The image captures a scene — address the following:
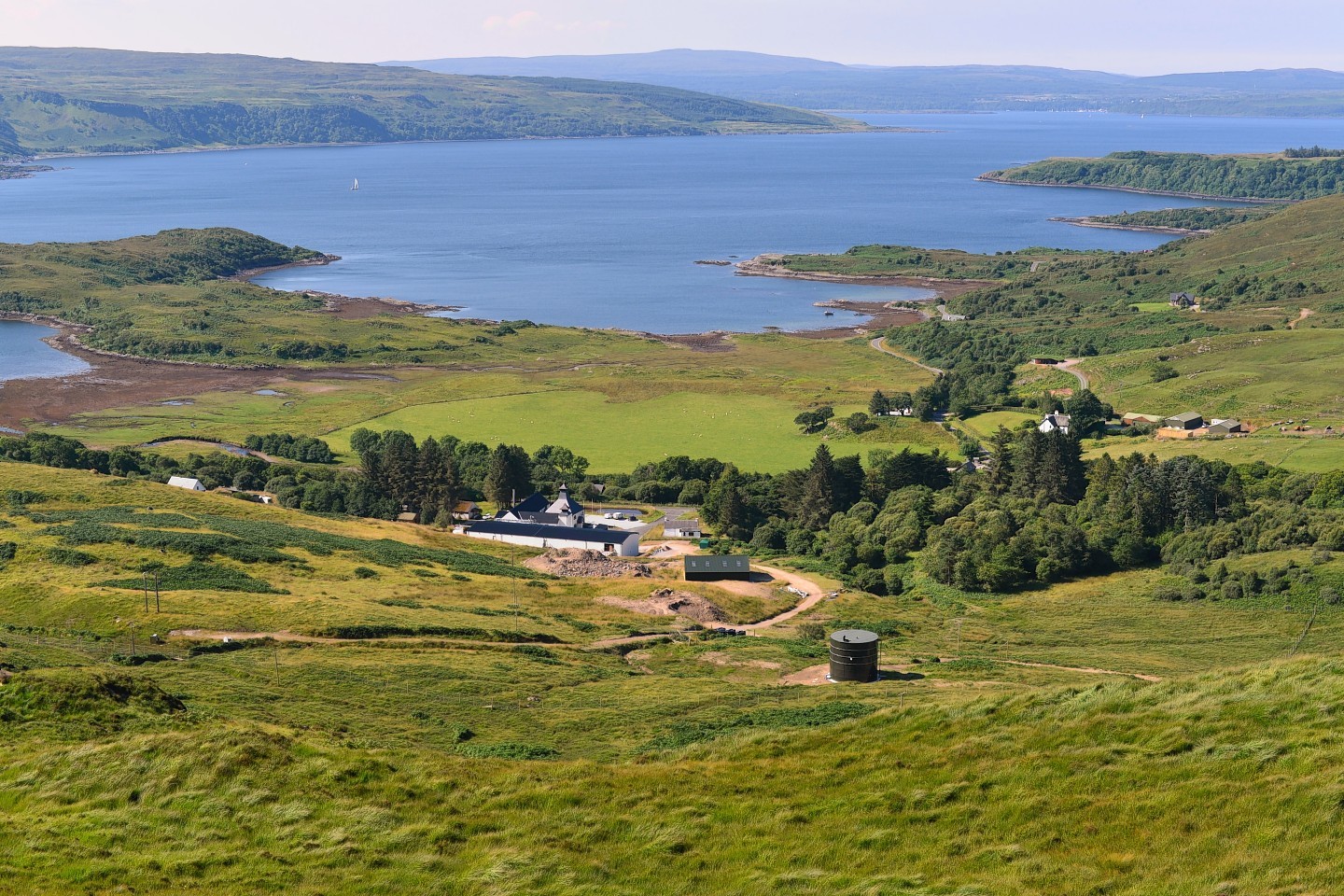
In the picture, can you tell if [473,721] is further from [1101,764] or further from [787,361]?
[787,361]

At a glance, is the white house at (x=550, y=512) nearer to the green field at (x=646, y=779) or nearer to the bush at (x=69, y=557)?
the bush at (x=69, y=557)

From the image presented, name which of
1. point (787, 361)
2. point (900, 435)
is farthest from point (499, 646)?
point (787, 361)

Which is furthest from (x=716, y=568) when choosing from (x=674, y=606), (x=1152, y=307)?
(x=1152, y=307)

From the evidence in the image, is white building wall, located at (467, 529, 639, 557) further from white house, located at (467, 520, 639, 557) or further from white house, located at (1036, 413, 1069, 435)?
white house, located at (1036, 413, 1069, 435)

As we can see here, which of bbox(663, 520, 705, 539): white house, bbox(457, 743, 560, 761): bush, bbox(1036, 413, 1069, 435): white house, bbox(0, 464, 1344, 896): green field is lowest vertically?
bbox(663, 520, 705, 539): white house

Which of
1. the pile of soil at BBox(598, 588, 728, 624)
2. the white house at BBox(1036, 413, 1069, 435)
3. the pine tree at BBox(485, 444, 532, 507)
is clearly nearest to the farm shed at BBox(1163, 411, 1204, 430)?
the white house at BBox(1036, 413, 1069, 435)

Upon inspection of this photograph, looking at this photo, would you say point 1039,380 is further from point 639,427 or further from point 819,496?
point 819,496
